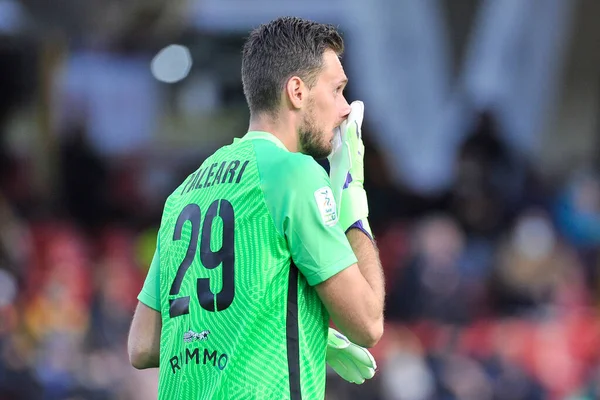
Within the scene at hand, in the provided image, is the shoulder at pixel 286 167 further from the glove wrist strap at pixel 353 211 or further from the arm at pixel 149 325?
the arm at pixel 149 325

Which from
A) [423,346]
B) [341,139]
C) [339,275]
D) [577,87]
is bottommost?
[423,346]

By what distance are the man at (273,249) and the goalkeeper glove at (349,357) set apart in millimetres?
199

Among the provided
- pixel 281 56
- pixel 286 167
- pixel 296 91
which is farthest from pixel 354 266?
pixel 281 56

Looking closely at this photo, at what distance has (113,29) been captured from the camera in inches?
437

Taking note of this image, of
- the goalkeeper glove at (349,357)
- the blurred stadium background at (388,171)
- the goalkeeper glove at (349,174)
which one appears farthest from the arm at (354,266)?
the blurred stadium background at (388,171)

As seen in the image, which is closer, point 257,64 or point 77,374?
point 257,64

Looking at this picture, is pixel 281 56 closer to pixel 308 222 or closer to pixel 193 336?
pixel 308 222

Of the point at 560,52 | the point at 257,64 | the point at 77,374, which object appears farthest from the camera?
the point at 560,52

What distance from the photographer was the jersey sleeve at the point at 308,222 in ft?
9.41

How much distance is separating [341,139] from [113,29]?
837 cm

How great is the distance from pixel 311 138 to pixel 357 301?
0.52m

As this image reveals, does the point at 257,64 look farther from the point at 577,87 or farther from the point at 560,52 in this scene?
the point at 577,87

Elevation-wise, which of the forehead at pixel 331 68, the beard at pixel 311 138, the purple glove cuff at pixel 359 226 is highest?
the forehead at pixel 331 68

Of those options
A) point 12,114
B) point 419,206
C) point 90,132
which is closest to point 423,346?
point 419,206
